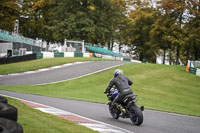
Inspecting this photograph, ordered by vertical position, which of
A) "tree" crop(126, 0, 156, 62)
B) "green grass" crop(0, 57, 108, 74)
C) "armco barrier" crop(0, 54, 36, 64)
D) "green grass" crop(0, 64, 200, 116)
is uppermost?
"tree" crop(126, 0, 156, 62)

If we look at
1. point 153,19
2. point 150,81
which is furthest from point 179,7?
point 150,81

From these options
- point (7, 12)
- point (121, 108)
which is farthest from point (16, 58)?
point (121, 108)

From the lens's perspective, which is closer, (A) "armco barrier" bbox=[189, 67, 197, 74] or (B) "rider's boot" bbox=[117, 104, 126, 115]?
(B) "rider's boot" bbox=[117, 104, 126, 115]

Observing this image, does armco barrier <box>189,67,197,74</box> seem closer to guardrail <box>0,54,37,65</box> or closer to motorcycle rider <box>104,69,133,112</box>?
guardrail <box>0,54,37,65</box>

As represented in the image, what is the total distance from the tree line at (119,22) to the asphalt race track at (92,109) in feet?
67.3

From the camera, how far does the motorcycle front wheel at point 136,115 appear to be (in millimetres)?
9211

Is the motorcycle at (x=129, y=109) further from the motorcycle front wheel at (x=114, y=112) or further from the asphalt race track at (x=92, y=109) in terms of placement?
the asphalt race track at (x=92, y=109)

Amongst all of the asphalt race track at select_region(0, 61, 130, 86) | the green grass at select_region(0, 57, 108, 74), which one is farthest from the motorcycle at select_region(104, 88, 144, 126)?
the green grass at select_region(0, 57, 108, 74)

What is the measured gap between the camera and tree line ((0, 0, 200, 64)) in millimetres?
51656

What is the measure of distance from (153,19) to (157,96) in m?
42.4

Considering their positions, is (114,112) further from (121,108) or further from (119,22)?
(119,22)

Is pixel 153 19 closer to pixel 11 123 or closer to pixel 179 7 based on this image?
pixel 179 7

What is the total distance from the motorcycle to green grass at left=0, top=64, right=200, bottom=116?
839 centimetres

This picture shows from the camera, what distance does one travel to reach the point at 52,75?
99.8ft
